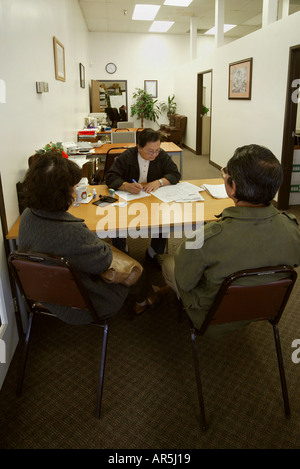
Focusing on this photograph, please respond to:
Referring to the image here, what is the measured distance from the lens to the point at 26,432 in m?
1.47

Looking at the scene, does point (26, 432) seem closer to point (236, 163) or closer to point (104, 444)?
point (104, 444)

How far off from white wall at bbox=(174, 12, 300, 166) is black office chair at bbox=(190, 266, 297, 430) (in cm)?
340

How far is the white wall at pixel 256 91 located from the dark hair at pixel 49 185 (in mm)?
3607

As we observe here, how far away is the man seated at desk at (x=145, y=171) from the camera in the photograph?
254 centimetres

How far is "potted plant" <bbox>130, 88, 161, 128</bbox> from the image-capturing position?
32.1 ft

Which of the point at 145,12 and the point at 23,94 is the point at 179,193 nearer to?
the point at 23,94

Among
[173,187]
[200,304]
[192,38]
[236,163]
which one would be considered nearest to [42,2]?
[173,187]

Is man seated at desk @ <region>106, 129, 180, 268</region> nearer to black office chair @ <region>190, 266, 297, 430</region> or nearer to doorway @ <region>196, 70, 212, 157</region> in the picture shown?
black office chair @ <region>190, 266, 297, 430</region>

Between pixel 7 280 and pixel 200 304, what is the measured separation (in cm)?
112

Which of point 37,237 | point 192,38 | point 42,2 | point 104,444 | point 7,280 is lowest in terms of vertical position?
point 104,444

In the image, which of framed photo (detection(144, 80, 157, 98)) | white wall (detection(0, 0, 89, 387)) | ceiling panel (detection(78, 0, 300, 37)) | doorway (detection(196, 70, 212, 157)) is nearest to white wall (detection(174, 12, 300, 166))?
doorway (detection(196, 70, 212, 157))

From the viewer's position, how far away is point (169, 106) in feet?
33.1

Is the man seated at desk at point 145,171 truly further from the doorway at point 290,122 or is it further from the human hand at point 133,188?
the doorway at point 290,122

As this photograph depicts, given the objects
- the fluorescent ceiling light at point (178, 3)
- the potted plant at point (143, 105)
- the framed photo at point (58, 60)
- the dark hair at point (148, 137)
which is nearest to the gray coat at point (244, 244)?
the dark hair at point (148, 137)
